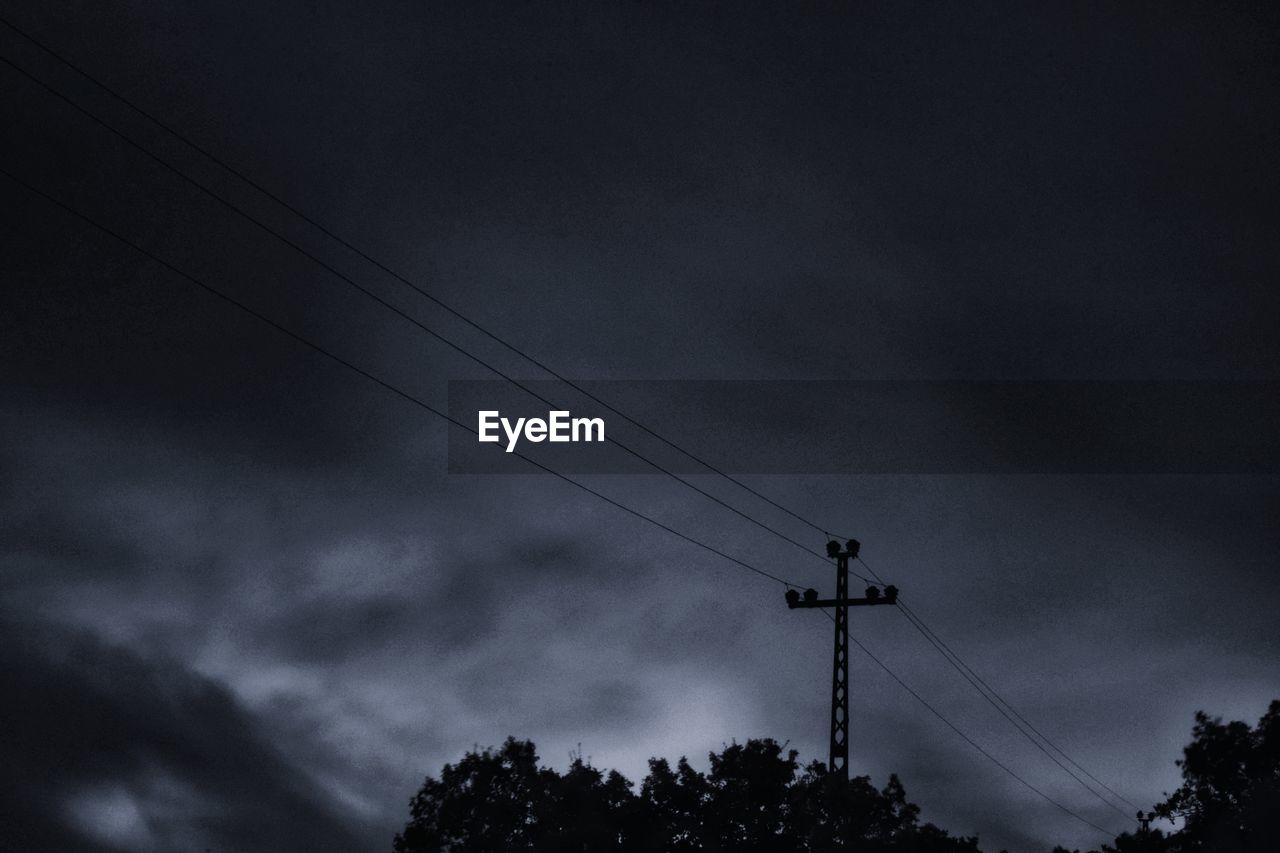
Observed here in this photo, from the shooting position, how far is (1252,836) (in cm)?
3559

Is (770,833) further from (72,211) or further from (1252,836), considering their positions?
(72,211)

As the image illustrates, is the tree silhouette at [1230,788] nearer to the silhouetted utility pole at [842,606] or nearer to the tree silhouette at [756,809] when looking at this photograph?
the tree silhouette at [756,809]

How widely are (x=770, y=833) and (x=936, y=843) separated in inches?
222

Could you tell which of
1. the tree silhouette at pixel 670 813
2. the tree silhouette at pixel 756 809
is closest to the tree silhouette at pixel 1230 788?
the tree silhouette at pixel 756 809

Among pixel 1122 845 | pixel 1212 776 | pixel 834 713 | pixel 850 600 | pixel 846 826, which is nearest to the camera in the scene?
pixel 834 713

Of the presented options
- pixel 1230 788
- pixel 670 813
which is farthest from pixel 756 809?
pixel 1230 788

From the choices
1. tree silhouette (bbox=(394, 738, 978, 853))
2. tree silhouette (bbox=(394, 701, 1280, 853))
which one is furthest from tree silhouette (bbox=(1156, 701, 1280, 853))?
tree silhouette (bbox=(394, 738, 978, 853))

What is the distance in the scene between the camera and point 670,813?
39.1 meters

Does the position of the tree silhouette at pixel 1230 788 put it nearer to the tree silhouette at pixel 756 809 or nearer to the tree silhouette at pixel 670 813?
the tree silhouette at pixel 756 809

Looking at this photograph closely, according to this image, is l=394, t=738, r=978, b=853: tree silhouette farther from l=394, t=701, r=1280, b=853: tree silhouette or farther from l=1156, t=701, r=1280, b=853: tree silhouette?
l=1156, t=701, r=1280, b=853: tree silhouette

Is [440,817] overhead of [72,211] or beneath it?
beneath

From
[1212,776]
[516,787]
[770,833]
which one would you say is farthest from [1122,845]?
[516,787]

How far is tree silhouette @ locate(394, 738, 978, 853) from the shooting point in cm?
3622

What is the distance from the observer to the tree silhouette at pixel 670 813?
1426 inches
